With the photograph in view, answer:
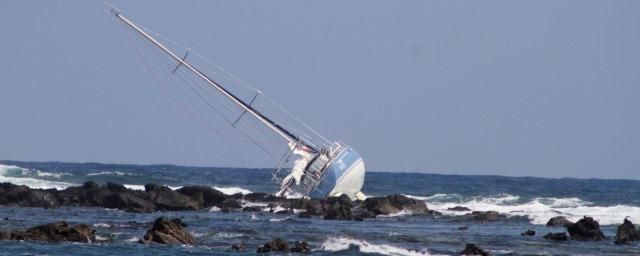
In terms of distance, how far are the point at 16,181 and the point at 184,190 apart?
23326 millimetres

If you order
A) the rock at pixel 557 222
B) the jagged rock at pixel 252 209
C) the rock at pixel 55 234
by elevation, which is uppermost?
the rock at pixel 557 222

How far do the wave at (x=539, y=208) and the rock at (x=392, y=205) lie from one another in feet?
4.77

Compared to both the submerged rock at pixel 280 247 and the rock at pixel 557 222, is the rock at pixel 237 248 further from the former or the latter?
the rock at pixel 557 222

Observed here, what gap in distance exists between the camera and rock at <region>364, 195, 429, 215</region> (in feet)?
178

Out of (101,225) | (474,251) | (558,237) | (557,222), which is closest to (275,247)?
(474,251)

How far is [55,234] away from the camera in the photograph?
34438mm

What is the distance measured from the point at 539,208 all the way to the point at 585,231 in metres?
24.1

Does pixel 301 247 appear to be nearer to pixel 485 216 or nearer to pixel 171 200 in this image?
pixel 485 216

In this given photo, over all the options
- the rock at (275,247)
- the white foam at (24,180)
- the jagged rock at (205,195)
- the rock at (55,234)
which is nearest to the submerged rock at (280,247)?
the rock at (275,247)

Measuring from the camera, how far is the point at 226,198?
→ 184 feet

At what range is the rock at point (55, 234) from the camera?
3422 cm

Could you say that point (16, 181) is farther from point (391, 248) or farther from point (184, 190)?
point (391, 248)

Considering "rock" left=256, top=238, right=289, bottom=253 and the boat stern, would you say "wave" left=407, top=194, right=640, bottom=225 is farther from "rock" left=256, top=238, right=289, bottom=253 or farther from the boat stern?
"rock" left=256, top=238, right=289, bottom=253

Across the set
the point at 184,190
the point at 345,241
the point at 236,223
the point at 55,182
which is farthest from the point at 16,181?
the point at 345,241
